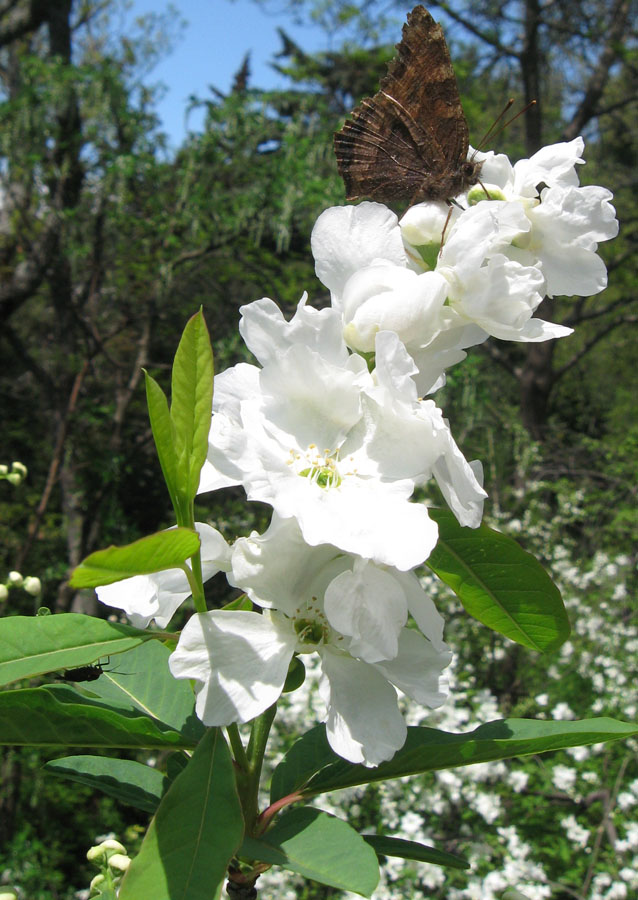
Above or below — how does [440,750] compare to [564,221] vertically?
below

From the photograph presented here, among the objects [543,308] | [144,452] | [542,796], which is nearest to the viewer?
[542,796]

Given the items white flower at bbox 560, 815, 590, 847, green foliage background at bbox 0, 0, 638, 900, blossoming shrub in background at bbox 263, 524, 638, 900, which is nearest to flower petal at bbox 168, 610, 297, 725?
blossoming shrub in background at bbox 263, 524, 638, 900

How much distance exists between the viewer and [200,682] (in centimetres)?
75

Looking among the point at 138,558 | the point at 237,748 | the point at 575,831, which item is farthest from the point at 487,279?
the point at 575,831

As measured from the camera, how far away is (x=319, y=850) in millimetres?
783

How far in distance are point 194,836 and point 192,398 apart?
1.40 feet

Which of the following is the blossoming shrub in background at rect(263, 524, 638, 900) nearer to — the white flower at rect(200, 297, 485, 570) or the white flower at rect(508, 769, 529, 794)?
the white flower at rect(508, 769, 529, 794)

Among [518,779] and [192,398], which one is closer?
[192,398]

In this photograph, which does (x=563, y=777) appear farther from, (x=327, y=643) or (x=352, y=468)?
(x=352, y=468)

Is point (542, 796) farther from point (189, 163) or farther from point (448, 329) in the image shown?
point (189, 163)

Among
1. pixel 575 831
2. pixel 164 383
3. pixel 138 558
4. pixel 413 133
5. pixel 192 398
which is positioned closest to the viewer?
pixel 138 558

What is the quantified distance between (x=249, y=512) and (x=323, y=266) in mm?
5653

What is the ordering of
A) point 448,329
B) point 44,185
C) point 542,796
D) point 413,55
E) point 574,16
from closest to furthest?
point 448,329, point 413,55, point 542,796, point 44,185, point 574,16

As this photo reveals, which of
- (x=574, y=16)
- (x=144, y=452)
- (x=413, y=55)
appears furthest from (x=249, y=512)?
(x=574, y=16)
